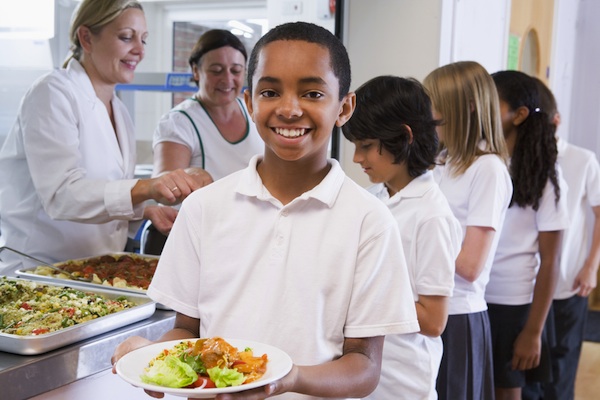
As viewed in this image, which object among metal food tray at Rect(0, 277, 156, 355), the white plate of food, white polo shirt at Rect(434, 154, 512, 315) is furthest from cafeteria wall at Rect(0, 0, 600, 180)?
the white plate of food

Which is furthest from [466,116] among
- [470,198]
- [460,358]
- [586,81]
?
[586,81]

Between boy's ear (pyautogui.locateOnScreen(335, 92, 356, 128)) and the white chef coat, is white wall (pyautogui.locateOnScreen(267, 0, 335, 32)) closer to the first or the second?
the white chef coat

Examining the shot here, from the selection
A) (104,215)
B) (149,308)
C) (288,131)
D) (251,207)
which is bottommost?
(149,308)

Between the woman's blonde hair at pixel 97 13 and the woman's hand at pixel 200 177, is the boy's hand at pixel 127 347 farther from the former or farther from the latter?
the woman's blonde hair at pixel 97 13

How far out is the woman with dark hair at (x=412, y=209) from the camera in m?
1.51

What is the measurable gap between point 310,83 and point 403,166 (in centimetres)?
59

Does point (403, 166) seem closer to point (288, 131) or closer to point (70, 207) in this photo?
point (288, 131)

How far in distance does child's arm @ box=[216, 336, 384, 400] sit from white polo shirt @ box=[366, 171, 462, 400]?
1.26ft

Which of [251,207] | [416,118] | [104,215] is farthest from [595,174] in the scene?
[251,207]

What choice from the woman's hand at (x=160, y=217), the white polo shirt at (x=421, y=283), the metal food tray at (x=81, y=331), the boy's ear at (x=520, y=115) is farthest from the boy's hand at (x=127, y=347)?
the boy's ear at (x=520, y=115)

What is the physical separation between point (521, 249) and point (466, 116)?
Result: 1.85ft

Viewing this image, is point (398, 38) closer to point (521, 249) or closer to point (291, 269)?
point (521, 249)

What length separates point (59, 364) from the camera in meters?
1.28

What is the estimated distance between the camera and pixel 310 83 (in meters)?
1.08
